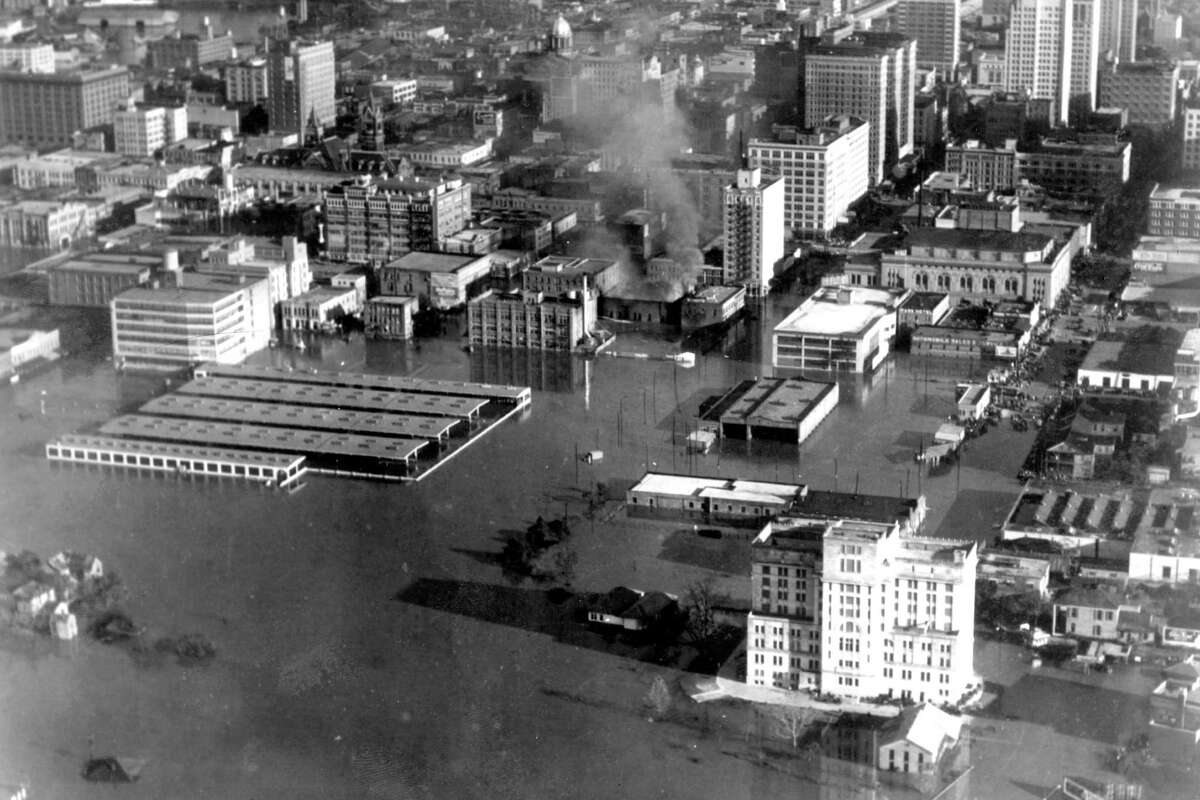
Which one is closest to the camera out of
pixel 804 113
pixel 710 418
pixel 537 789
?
pixel 537 789

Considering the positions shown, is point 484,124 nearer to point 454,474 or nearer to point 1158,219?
point 1158,219

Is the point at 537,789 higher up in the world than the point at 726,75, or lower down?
lower down

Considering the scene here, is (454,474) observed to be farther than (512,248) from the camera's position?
No

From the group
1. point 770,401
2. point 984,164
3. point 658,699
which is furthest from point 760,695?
point 984,164

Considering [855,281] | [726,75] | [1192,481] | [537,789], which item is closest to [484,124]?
[726,75]

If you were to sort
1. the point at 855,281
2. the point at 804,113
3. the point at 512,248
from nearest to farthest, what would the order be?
the point at 855,281, the point at 512,248, the point at 804,113

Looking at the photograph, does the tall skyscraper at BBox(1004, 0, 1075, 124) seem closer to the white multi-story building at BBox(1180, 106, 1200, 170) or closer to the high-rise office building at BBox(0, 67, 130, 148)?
the white multi-story building at BBox(1180, 106, 1200, 170)
